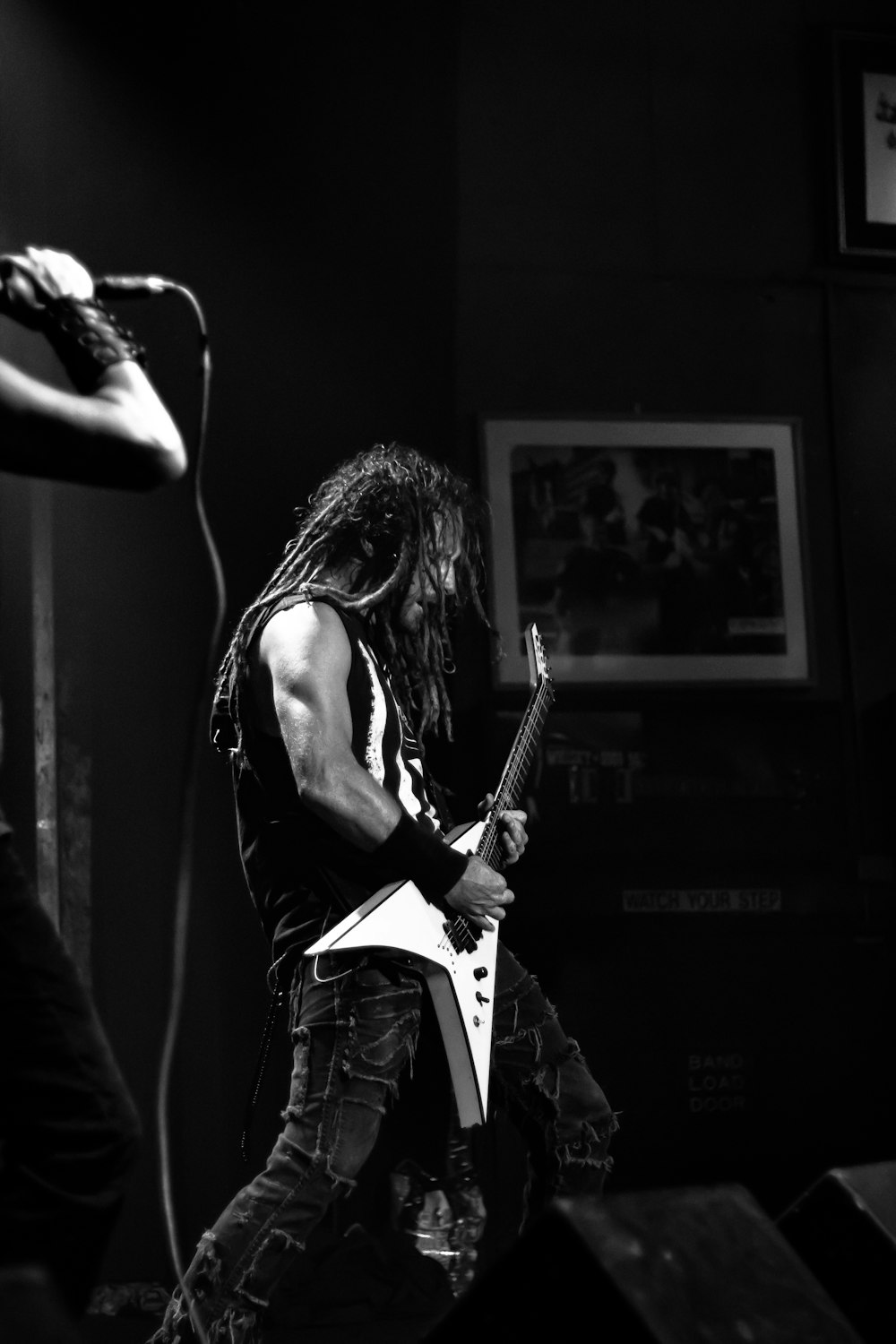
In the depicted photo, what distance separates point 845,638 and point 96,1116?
9.22ft

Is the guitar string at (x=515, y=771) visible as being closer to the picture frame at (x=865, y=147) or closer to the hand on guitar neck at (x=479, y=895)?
the hand on guitar neck at (x=479, y=895)

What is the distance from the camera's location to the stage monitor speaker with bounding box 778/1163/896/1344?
1614 mm

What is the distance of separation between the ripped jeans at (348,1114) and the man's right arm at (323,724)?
200 mm

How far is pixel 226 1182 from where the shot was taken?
3098mm

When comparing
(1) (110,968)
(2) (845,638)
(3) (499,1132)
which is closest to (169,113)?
(1) (110,968)

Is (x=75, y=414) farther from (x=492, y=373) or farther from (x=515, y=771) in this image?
(x=492, y=373)

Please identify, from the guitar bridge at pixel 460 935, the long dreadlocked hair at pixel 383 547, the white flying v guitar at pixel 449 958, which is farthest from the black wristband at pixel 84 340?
the guitar bridge at pixel 460 935

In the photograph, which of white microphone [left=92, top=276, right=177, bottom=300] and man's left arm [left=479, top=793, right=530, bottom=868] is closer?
white microphone [left=92, top=276, right=177, bottom=300]

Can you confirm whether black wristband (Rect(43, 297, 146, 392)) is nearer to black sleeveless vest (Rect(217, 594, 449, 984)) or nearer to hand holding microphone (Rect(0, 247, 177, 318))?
hand holding microphone (Rect(0, 247, 177, 318))

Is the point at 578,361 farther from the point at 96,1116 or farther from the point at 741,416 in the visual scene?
the point at 96,1116

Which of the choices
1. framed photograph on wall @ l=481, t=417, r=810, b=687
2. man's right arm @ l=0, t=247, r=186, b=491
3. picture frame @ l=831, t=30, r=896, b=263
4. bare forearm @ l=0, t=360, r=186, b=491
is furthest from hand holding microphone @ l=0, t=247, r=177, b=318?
picture frame @ l=831, t=30, r=896, b=263

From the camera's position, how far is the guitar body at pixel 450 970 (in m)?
2.39

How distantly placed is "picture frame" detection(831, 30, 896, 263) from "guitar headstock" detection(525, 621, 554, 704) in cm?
161

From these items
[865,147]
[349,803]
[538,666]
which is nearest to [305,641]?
[349,803]
